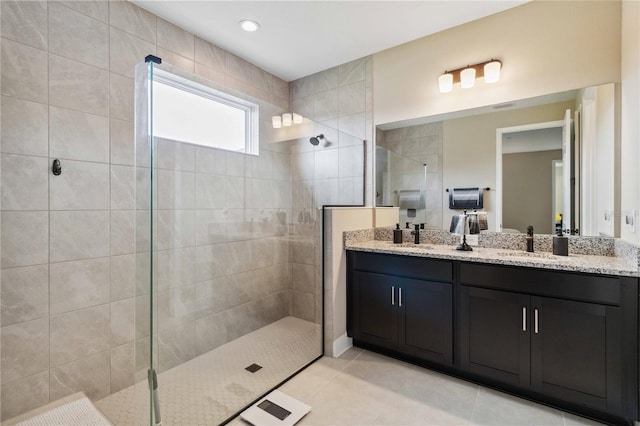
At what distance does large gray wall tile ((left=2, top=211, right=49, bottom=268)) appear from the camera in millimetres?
1634

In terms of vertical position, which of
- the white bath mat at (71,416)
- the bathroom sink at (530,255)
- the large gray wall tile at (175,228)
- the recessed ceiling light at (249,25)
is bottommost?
the white bath mat at (71,416)

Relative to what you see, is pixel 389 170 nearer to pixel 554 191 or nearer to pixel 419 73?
pixel 419 73

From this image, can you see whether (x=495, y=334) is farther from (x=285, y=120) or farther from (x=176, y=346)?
(x=285, y=120)

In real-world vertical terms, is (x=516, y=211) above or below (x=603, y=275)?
above

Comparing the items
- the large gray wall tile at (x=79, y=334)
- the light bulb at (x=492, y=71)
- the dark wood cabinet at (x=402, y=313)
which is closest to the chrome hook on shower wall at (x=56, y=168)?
the large gray wall tile at (x=79, y=334)

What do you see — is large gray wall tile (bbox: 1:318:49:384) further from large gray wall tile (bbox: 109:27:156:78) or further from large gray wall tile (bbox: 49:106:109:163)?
large gray wall tile (bbox: 109:27:156:78)

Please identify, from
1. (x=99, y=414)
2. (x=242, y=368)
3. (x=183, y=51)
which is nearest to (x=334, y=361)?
(x=242, y=368)

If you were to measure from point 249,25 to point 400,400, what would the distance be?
2.90 meters

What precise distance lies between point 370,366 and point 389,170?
175 cm

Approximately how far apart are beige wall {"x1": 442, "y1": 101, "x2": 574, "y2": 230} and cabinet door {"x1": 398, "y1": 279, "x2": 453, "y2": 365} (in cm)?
73

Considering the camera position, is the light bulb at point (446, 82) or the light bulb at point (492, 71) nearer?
the light bulb at point (492, 71)

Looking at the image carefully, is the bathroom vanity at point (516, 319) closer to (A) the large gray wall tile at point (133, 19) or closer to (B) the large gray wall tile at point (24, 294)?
(B) the large gray wall tile at point (24, 294)

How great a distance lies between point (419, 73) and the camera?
8.91 ft

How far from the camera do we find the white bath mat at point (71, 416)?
5.35 ft
